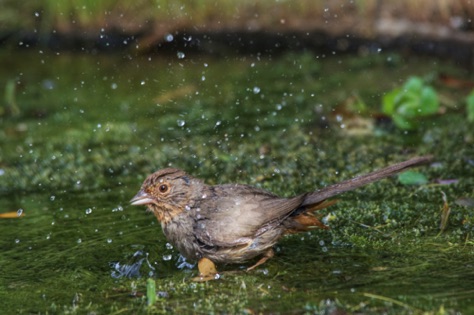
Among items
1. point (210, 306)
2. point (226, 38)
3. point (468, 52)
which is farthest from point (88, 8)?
point (210, 306)

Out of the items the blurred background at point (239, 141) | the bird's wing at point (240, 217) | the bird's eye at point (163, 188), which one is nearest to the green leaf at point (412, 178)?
the blurred background at point (239, 141)

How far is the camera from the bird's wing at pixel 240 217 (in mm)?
4500

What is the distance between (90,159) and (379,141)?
2224 mm

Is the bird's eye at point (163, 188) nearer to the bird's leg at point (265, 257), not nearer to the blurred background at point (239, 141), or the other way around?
the blurred background at point (239, 141)

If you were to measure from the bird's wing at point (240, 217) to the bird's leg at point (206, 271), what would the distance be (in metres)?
0.10

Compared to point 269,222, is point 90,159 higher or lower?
higher

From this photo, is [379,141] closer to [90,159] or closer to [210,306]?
[90,159]

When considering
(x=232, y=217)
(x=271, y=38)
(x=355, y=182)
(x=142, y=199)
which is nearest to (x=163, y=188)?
(x=142, y=199)

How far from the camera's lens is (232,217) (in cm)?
455

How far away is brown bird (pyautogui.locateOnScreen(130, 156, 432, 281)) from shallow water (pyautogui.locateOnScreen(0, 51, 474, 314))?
12cm

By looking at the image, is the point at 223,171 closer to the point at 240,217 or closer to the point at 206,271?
the point at 240,217

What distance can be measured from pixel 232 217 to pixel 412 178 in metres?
1.55

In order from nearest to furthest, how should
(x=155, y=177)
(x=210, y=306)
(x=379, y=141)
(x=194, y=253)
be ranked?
1. (x=210, y=306)
2. (x=194, y=253)
3. (x=155, y=177)
4. (x=379, y=141)

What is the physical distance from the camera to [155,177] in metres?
4.86
